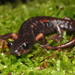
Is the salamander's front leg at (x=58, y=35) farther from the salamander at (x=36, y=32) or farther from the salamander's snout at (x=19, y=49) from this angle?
the salamander's snout at (x=19, y=49)

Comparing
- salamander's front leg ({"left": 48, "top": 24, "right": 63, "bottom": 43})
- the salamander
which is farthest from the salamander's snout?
salamander's front leg ({"left": 48, "top": 24, "right": 63, "bottom": 43})

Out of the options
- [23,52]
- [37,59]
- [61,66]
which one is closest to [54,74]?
[61,66]

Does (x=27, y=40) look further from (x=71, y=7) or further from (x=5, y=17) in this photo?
(x=71, y=7)

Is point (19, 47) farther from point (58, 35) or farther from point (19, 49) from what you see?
point (58, 35)

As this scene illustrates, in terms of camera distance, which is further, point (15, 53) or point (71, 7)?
point (71, 7)

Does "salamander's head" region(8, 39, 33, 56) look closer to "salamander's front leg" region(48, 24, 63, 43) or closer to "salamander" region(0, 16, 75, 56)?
"salamander" region(0, 16, 75, 56)

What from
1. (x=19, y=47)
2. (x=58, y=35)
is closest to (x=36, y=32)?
(x=58, y=35)

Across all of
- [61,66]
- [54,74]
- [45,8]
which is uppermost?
[45,8]

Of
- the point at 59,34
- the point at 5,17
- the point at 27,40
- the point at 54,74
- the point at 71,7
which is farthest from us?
the point at 71,7
